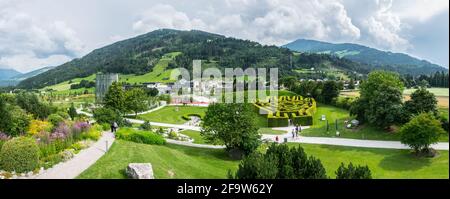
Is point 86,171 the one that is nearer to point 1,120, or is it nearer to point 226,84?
point 1,120

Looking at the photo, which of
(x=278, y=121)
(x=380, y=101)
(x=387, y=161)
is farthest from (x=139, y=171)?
(x=278, y=121)

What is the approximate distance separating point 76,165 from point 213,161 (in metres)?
10.4

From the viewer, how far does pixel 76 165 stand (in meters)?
16.3

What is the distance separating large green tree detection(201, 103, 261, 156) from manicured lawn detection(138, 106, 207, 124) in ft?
79.6

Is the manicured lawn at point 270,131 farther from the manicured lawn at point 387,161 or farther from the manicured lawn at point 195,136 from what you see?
the manicured lawn at point 387,161

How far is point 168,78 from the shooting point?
148250 millimetres

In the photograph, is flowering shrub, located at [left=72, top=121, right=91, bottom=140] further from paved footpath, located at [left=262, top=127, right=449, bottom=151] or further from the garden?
paved footpath, located at [left=262, top=127, right=449, bottom=151]

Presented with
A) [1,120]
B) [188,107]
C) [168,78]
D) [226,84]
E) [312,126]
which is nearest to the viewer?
[1,120]

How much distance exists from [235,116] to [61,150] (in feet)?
40.0

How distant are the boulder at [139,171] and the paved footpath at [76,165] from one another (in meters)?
2.14
